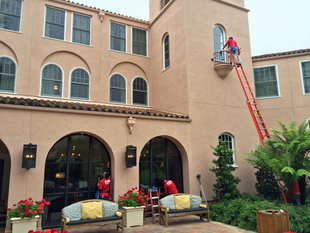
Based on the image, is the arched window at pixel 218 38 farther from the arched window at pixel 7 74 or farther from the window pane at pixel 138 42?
the arched window at pixel 7 74

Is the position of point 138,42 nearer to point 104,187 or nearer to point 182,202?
point 104,187

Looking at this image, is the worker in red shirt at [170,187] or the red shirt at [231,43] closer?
the worker in red shirt at [170,187]

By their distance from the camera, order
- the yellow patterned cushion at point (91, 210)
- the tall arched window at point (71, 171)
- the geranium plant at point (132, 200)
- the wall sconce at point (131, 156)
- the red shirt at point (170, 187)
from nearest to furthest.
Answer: the yellow patterned cushion at point (91, 210), the geranium plant at point (132, 200), the tall arched window at point (71, 171), the wall sconce at point (131, 156), the red shirt at point (170, 187)

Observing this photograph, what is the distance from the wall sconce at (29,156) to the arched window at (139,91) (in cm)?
739

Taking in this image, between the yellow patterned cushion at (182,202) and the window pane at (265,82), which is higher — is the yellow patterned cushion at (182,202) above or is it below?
below

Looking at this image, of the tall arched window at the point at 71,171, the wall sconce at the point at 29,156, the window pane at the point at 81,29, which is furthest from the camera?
the window pane at the point at 81,29

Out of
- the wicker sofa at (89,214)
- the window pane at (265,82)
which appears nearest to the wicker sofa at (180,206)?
the wicker sofa at (89,214)

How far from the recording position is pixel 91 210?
26.7 ft

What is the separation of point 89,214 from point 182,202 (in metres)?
3.51

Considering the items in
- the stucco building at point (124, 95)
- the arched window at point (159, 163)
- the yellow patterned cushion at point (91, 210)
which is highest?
the stucco building at point (124, 95)

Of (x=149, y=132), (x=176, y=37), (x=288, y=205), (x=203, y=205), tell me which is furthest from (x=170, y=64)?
(x=288, y=205)

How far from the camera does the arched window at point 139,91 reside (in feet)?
50.1

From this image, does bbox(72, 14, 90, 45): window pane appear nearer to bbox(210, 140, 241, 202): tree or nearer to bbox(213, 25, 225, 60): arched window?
bbox(213, 25, 225, 60): arched window

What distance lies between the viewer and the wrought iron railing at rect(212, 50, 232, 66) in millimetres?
13508
